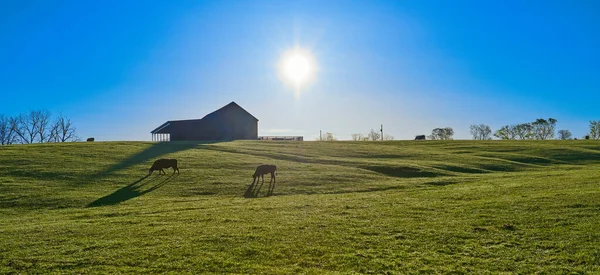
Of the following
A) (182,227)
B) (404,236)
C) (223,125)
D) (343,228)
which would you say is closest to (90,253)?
(182,227)

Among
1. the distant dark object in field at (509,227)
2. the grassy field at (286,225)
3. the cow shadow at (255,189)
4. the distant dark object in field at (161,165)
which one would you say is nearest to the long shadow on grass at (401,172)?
the grassy field at (286,225)

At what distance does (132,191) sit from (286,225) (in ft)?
48.1

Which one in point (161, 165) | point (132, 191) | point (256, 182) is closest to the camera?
point (132, 191)

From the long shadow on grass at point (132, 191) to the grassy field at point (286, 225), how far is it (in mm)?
67

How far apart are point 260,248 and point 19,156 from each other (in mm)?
34743

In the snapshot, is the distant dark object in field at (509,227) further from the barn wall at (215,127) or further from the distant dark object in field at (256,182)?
the barn wall at (215,127)

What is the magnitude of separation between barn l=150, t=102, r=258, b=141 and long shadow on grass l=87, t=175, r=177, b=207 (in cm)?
4910

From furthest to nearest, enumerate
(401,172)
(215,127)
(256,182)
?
1. (215,127)
2. (401,172)
3. (256,182)

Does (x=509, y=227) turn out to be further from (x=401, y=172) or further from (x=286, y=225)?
(x=401, y=172)

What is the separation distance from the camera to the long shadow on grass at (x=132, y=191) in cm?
2170

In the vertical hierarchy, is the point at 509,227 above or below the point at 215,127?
below

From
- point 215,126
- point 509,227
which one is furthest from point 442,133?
point 509,227

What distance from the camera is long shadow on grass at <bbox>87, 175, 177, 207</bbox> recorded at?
71.2 ft

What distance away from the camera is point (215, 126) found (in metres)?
78.4
